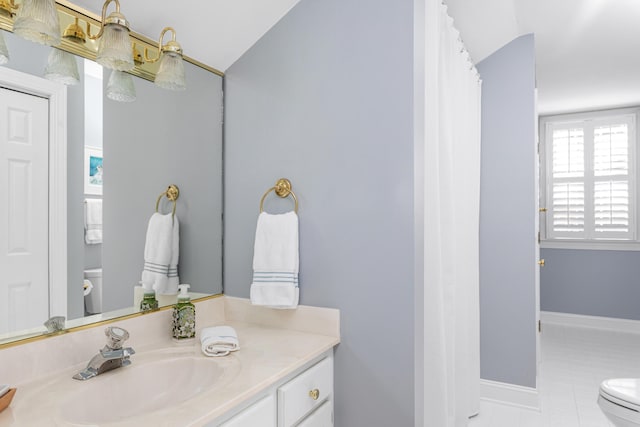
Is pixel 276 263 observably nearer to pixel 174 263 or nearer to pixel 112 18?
pixel 174 263

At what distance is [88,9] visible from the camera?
1.30 meters

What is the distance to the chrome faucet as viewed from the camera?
3.82 ft

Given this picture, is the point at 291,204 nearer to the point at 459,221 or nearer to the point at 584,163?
the point at 459,221

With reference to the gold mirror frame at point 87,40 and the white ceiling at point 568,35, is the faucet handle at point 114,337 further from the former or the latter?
the white ceiling at point 568,35

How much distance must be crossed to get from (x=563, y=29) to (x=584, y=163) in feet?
8.00

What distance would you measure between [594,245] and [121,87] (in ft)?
16.1

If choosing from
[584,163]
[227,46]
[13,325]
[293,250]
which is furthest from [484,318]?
[584,163]

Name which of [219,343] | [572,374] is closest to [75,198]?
[219,343]

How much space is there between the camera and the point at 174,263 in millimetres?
1649

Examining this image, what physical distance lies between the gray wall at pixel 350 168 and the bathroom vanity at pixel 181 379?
0.44 feet

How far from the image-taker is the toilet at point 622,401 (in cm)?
167

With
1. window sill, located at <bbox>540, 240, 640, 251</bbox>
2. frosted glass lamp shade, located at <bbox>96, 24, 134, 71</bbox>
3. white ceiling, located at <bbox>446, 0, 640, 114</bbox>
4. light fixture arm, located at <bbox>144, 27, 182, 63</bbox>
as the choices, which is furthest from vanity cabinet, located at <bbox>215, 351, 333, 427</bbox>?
window sill, located at <bbox>540, 240, 640, 251</bbox>

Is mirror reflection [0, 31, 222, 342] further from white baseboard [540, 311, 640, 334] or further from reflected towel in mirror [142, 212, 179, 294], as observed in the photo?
white baseboard [540, 311, 640, 334]

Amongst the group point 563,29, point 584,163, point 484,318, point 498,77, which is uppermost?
point 563,29
